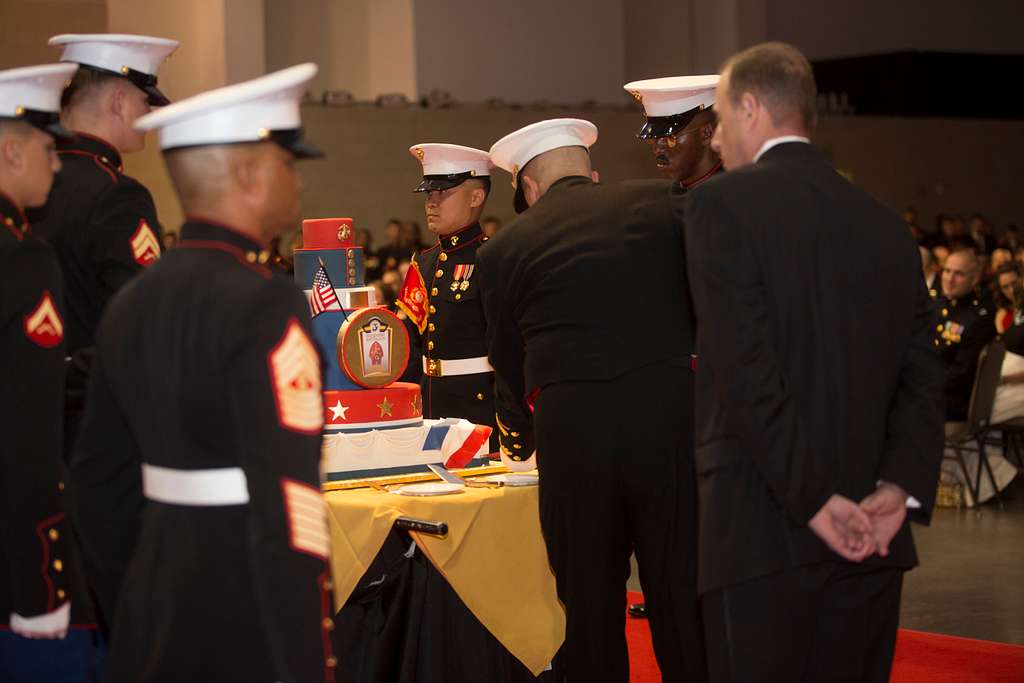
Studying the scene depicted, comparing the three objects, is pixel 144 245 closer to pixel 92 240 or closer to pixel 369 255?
pixel 92 240

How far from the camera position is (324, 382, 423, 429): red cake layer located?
13.1 feet

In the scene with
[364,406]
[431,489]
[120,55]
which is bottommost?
[431,489]

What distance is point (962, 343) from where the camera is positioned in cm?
813

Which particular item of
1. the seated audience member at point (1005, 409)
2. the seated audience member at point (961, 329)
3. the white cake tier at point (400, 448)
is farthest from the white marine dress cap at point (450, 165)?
the seated audience member at point (1005, 409)

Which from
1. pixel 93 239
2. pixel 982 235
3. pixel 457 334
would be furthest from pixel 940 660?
pixel 982 235

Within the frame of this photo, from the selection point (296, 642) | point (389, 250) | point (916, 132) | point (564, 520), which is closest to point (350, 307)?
point (564, 520)

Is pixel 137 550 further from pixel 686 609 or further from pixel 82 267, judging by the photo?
pixel 686 609

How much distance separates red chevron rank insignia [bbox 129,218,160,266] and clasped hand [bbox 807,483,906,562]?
1.61m

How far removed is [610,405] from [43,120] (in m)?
1.47

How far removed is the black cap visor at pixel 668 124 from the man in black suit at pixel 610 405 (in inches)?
14.9

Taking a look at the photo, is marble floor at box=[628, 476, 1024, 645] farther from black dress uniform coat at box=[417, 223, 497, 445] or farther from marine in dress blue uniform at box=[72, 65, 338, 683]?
marine in dress blue uniform at box=[72, 65, 338, 683]

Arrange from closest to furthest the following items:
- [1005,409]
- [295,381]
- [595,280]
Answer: [295,381]
[595,280]
[1005,409]

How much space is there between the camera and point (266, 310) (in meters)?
2.07

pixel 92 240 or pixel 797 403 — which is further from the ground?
pixel 92 240
